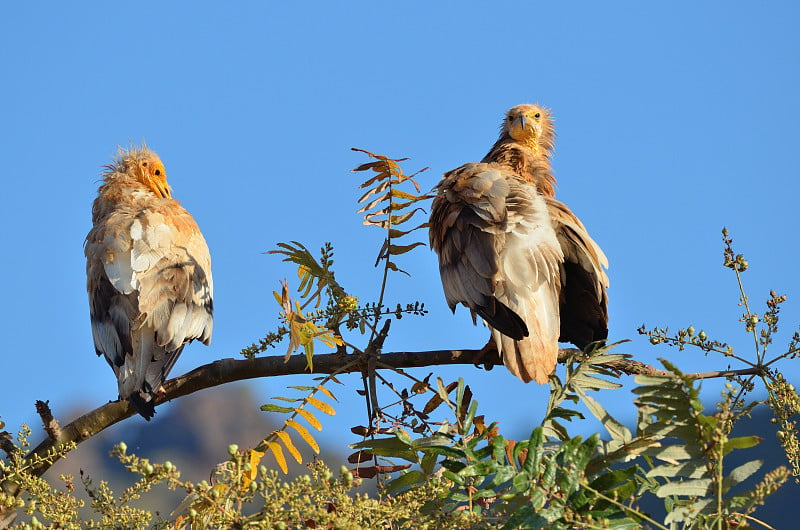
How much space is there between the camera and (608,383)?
10.7 ft

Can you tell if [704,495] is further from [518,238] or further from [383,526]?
[518,238]

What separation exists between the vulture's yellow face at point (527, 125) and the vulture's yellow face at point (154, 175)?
2545 millimetres

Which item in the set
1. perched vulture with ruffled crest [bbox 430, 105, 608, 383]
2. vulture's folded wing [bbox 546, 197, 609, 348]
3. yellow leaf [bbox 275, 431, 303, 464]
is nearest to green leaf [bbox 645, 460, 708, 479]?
yellow leaf [bbox 275, 431, 303, 464]

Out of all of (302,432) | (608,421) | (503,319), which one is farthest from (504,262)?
(608,421)

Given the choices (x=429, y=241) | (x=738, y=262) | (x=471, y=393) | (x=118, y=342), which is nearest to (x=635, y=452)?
(x=471, y=393)

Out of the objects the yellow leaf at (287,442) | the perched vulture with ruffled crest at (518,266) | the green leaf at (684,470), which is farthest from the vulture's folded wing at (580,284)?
the green leaf at (684,470)

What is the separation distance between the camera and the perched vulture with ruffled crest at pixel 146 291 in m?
5.27

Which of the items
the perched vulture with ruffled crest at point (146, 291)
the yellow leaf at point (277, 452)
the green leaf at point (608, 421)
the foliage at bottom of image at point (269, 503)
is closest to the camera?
the foliage at bottom of image at point (269, 503)

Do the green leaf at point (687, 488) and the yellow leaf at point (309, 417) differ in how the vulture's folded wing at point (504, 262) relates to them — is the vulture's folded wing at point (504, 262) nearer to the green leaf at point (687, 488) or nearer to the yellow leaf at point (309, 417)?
the yellow leaf at point (309, 417)

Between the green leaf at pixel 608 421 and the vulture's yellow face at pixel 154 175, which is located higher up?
the vulture's yellow face at pixel 154 175

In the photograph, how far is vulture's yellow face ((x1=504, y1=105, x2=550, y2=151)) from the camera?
7016 millimetres

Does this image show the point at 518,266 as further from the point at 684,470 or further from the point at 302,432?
the point at 684,470

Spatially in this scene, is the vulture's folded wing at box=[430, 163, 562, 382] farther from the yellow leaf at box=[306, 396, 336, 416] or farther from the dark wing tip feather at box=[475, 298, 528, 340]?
the yellow leaf at box=[306, 396, 336, 416]

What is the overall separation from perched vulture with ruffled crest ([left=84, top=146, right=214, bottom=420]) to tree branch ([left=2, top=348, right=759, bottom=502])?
296mm
